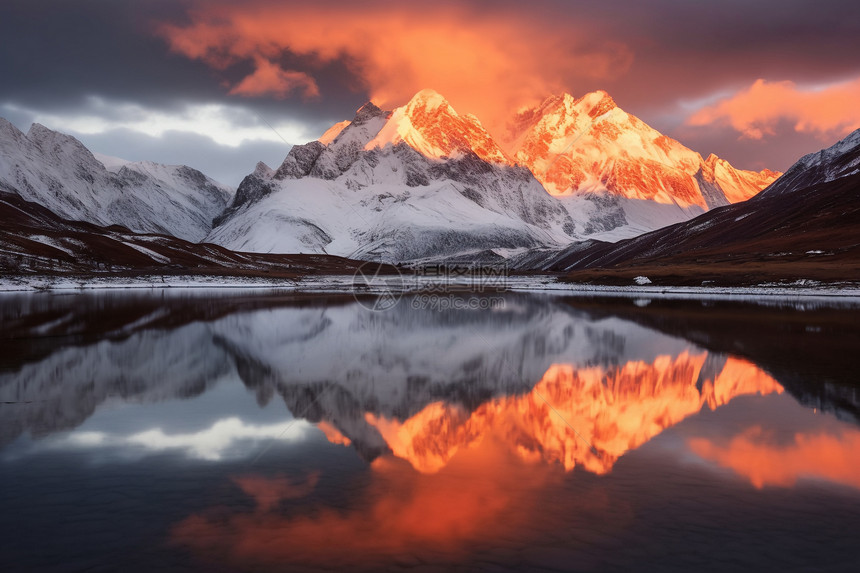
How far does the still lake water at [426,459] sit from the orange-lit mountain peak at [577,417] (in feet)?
0.28

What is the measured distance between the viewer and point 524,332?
117 feet

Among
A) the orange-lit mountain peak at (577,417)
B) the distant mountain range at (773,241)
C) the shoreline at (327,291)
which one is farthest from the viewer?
the distant mountain range at (773,241)

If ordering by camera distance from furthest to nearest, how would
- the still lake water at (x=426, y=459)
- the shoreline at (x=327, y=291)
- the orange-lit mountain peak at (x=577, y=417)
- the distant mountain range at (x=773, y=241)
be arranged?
the distant mountain range at (x=773, y=241) → the shoreline at (x=327, y=291) → the orange-lit mountain peak at (x=577, y=417) → the still lake water at (x=426, y=459)

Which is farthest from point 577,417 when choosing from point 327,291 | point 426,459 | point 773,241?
point 773,241

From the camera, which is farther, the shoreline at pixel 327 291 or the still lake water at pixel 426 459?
the shoreline at pixel 327 291

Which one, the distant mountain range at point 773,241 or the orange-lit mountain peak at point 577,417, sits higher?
the distant mountain range at point 773,241

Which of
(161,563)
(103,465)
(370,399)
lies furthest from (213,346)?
(161,563)

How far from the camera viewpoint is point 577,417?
15664mm

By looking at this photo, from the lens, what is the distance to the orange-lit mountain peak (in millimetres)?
13008

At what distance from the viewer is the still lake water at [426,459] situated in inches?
338

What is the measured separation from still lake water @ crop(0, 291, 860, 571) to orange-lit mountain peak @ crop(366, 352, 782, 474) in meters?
0.08

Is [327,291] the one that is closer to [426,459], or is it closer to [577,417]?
[577,417]

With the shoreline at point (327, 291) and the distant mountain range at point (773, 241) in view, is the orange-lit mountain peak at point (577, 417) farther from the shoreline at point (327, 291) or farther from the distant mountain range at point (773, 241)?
the distant mountain range at point (773, 241)

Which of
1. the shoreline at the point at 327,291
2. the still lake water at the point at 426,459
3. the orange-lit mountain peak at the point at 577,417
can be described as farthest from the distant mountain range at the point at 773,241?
the still lake water at the point at 426,459
